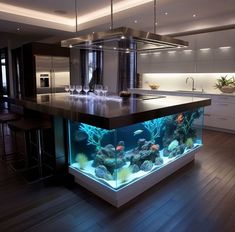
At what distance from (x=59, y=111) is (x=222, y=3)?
382cm

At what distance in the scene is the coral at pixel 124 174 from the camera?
2314 millimetres

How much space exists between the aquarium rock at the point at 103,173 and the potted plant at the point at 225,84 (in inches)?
171

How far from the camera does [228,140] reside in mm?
4746

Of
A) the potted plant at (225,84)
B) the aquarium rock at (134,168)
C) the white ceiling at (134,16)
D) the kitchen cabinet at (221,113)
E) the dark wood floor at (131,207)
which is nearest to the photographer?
the dark wood floor at (131,207)

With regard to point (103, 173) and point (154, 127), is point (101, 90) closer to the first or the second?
point (154, 127)

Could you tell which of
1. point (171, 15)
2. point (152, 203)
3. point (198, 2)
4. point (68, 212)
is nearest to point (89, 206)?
point (68, 212)

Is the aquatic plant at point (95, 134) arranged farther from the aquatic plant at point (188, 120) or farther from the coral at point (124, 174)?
the aquatic plant at point (188, 120)

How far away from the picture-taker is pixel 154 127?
2775 mm

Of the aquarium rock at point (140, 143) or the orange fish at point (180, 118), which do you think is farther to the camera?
the orange fish at point (180, 118)

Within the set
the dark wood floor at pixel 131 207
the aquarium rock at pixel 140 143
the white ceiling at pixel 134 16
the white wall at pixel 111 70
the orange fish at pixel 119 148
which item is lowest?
the dark wood floor at pixel 131 207

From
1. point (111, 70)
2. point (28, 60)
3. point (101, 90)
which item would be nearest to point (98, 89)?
point (101, 90)

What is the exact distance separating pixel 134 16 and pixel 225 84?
2.85m

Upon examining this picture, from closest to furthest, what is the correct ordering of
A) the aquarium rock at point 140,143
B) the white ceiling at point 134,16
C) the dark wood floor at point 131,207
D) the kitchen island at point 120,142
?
the dark wood floor at point 131,207
the kitchen island at point 120,142
the aquarium rock at point 140,143
the white ceiling at point 134,16

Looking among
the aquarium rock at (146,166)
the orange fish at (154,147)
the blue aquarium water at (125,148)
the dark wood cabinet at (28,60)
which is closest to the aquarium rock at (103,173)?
the blue aquarium water at (125,148)
